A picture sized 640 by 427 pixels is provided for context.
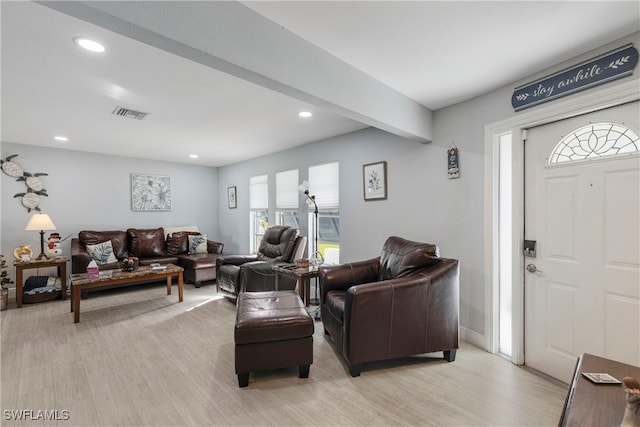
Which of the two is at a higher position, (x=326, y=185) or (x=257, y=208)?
(x=326, y=185)

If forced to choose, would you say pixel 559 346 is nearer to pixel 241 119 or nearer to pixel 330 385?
pixel 330 385

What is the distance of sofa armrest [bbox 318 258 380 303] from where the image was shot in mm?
2883

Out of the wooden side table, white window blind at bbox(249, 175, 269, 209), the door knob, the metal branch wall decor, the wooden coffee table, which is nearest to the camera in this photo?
the door knob

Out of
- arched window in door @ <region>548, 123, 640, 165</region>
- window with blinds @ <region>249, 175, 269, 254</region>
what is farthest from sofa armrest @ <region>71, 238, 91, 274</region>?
arched window in door @ <region>548, 123, 640, 165</region>

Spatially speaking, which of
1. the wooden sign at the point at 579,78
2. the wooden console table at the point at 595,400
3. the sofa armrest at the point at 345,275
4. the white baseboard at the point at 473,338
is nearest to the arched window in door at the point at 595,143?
the wooden sign at the point at 579,78

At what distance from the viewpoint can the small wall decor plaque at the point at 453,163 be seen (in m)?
2.92

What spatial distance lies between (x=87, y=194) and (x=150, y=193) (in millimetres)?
988

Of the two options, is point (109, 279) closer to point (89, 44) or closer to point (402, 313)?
point (89, 44)

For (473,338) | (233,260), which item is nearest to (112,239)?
(233,260)

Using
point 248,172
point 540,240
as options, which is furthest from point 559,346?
point 248,172

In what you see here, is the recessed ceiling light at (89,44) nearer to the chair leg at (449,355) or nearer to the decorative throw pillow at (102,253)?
the chair leg at (449,355)

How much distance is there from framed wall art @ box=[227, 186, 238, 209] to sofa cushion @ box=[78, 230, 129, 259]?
1970 mm

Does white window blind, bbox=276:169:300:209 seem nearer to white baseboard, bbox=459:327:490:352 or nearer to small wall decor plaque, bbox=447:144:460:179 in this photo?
small wall decor plaque, bbox=447:144:460:179

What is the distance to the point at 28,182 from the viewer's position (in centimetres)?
469
